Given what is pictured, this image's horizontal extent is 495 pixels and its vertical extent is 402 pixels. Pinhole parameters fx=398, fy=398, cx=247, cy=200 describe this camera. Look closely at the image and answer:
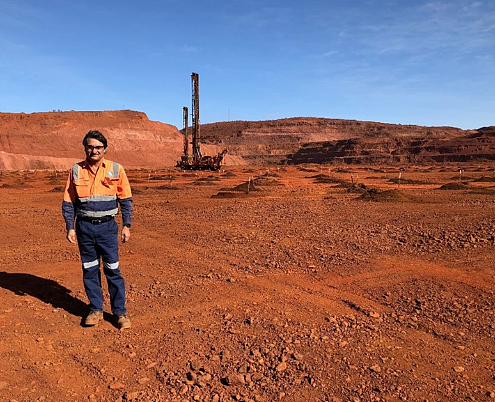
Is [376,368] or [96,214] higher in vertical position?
[96,214]

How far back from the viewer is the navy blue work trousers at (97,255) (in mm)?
4312

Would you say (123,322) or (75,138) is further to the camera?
(75,138)

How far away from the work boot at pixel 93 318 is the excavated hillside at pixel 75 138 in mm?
55677

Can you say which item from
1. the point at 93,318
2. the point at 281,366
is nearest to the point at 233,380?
the point at 281,366

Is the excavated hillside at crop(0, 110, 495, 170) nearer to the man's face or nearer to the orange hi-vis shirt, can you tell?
the orange hi-vis shirt

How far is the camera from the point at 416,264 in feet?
20.6

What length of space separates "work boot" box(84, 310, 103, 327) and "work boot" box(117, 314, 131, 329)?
229 millimetres

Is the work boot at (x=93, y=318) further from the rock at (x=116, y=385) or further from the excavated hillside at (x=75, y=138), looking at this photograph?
the excavated hillside at (x=75, y=138)

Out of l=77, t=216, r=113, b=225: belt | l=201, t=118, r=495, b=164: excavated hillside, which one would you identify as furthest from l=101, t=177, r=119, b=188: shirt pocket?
l=201, t=118, r=495, b=164: excavated hillside

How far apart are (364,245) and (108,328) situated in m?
4.84

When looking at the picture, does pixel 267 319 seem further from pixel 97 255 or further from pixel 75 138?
pixel 75 138

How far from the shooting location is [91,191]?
4258 millimetres

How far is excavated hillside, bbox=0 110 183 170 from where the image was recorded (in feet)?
193

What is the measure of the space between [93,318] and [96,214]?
3.67ft
